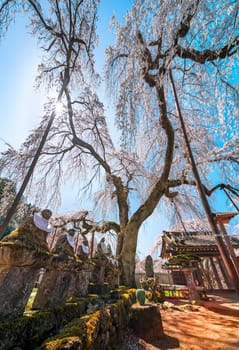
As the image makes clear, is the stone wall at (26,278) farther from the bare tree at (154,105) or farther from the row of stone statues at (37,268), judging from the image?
the bare tree at (154,105)

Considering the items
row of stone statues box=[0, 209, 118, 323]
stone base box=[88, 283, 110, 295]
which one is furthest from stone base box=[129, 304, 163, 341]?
row of stone statues box=[0, 209, 118, 323]

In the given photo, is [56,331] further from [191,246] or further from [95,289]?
[191,246]

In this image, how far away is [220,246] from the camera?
5.51 feet

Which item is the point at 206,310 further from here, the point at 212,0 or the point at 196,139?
the point at 212,0

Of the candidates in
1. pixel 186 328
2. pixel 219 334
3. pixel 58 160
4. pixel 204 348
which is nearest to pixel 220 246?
pixel 204 348

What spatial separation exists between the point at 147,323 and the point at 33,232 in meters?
2.83

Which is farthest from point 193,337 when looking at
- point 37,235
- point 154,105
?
point 154,105

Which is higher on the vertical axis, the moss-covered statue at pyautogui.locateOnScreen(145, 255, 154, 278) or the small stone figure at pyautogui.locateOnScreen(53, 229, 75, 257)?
the moss-covered statue at pyautogui.locateOnScreen(145, 255, 154, 278)

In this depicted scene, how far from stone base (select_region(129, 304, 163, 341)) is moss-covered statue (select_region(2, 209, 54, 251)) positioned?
97.3 inches

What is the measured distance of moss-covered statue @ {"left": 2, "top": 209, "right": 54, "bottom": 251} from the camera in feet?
5.06

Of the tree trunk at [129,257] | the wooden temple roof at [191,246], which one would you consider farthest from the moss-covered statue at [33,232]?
the wooden temple roof at [191,246]

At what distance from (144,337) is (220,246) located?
249 centimetres

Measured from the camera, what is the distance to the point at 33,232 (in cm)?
176

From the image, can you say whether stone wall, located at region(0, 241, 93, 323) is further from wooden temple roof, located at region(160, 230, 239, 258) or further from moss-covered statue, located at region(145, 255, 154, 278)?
moss-covered statue, located at region(145, 255, 154, 278)
